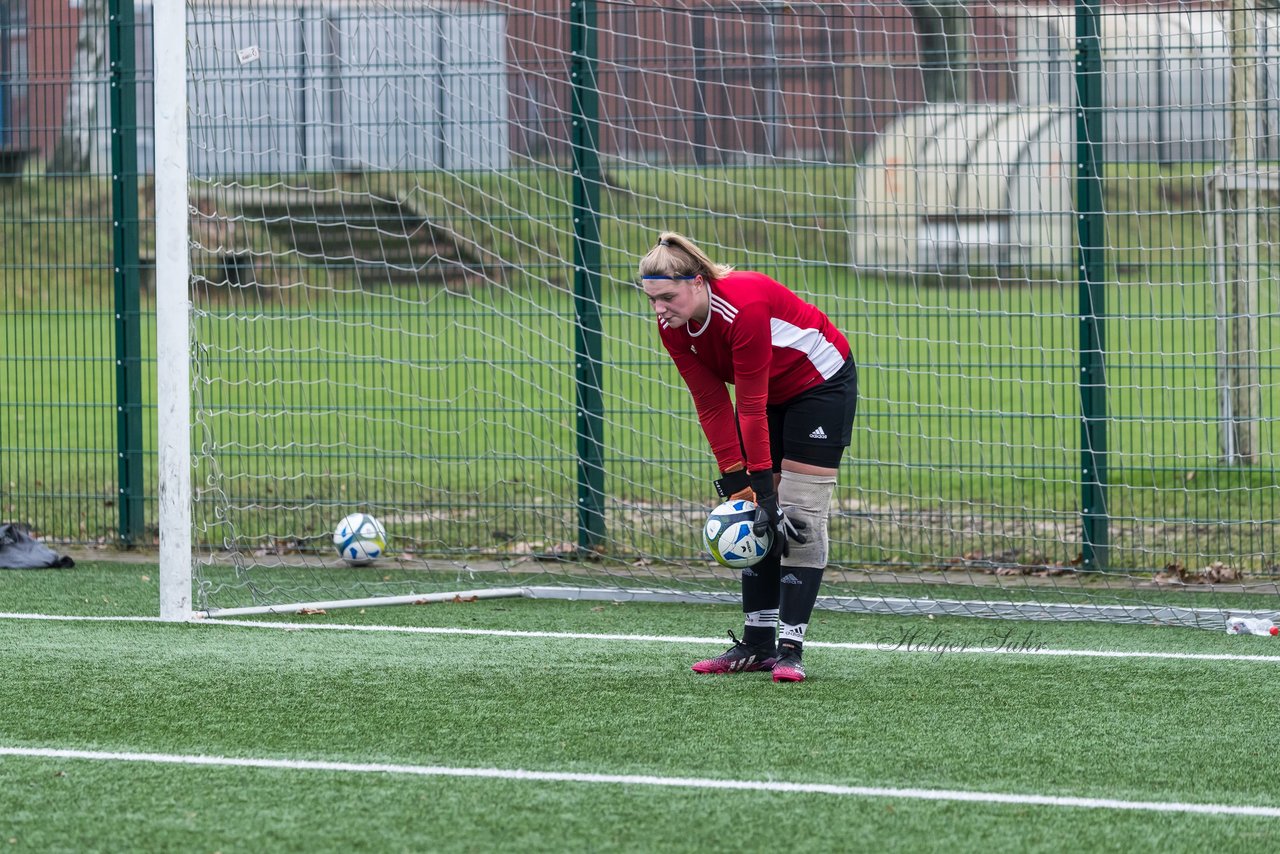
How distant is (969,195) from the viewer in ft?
29.3

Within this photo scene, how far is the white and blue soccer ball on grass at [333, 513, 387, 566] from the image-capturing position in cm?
915

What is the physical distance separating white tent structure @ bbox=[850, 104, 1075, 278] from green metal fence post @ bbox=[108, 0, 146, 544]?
13.3 ft

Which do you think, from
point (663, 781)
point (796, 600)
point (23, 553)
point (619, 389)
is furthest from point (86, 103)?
point (663, 781)

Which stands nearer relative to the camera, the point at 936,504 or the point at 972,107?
the point at 972,107

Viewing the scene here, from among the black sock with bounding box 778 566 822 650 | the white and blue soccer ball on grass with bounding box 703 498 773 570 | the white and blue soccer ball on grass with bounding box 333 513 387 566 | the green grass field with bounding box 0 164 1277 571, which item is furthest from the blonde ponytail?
the white and blue soccer ball on grass with bounding box 333 513 387 566

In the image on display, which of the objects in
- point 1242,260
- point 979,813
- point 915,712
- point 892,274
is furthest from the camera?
point 892,274

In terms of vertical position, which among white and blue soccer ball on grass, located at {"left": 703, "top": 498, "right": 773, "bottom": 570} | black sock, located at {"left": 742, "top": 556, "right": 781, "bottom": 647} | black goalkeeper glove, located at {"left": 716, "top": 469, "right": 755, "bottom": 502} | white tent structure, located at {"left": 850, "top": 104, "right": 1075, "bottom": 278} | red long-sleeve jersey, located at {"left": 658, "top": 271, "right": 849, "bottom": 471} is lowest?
black sock, located at {"left": 742, "top": 556, "right": 781, "bottom": 647}

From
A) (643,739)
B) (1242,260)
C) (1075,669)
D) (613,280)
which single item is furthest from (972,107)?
(643,739)

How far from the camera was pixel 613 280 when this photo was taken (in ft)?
31.1

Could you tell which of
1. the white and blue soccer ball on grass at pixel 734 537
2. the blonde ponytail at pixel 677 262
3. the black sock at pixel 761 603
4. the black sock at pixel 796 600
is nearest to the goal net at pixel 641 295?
the black sock at pixel 761 603

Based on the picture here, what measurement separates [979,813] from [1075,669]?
2.14m

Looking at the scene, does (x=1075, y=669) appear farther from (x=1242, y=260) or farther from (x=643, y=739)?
(x=1242, y=260)

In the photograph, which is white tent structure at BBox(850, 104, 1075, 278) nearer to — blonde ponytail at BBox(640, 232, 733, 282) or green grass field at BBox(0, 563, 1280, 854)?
green grass field at BBox(0, 563, 1280, 854)

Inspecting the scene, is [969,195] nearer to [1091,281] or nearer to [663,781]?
[1091,281]
